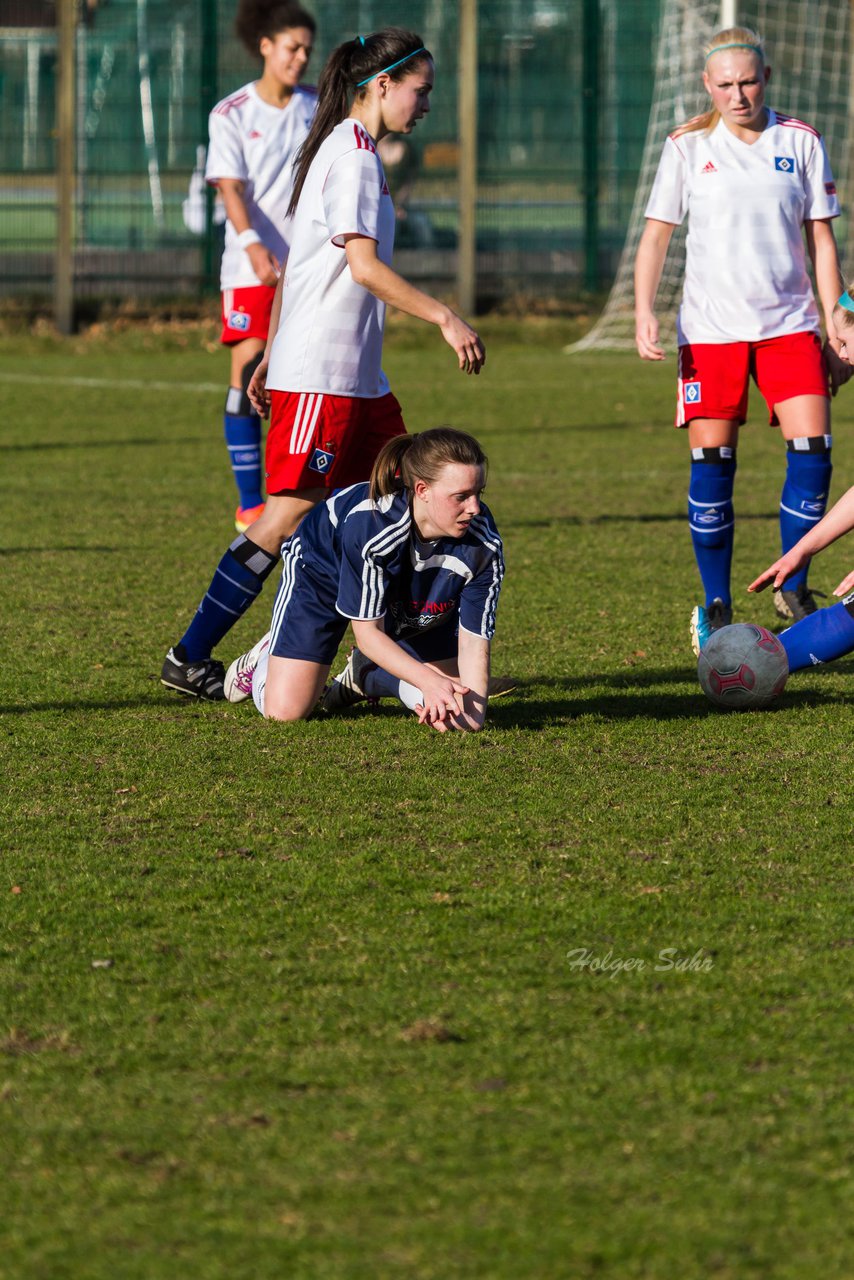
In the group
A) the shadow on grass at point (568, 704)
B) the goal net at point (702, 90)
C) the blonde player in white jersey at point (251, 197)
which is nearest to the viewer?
the shadow on grass at point (568, 704)

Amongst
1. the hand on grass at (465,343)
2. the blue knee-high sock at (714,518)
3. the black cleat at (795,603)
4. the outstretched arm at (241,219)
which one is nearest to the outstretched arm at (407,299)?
the hand on grass at (465,343)

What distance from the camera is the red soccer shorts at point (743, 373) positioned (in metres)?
5.95

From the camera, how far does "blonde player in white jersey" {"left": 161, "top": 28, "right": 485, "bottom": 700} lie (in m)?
4.83

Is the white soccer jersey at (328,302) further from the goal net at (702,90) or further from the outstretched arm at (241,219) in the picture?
the goal net at (702,90)

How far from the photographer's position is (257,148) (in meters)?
8.02

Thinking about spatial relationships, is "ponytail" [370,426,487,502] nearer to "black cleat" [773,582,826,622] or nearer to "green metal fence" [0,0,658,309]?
"black cleat" [773,582,826,622]

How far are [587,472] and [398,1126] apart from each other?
786cm

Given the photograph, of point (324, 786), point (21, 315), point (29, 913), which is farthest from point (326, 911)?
point (21, 315)

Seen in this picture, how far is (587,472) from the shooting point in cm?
1016

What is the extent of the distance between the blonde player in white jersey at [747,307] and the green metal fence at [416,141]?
42.1ft

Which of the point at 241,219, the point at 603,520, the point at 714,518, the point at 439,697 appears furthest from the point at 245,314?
the point at 439,697

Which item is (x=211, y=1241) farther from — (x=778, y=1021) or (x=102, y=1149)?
(x=778, y=1021)

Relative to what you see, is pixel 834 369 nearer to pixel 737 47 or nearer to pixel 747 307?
pixel 747 307

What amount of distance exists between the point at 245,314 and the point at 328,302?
322 centimetres
